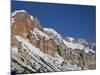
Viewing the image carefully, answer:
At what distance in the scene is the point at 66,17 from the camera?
2.41 metres

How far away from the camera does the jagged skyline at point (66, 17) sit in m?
2.28

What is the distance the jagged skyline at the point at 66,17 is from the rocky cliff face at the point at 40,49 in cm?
6

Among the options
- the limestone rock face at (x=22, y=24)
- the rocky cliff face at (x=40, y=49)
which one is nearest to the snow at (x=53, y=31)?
the rocky cliff face at (x=40, y=49)

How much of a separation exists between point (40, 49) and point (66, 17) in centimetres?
49

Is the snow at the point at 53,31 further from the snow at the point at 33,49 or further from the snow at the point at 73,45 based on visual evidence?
the snow at the point at 33,49

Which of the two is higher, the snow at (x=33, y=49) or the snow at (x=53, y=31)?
the snow at (x=53, y=31)

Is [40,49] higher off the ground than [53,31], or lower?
lower

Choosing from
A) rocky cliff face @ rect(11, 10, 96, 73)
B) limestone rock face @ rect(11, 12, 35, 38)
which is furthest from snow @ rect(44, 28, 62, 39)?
limestone rock face @ rect(11, 12, 35, 38)

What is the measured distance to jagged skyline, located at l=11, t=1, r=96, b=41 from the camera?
2.28 m

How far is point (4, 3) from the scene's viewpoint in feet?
7.10

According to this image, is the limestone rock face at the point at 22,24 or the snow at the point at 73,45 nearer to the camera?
the limestone rock face at the point at 22,24

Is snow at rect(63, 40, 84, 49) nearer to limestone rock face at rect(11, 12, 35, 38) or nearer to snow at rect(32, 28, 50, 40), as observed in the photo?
snow at rect(32, 28, 50, 40)

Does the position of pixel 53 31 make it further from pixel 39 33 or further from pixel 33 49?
pixel 33 49

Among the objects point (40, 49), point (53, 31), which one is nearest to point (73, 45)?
point (53, 31)
